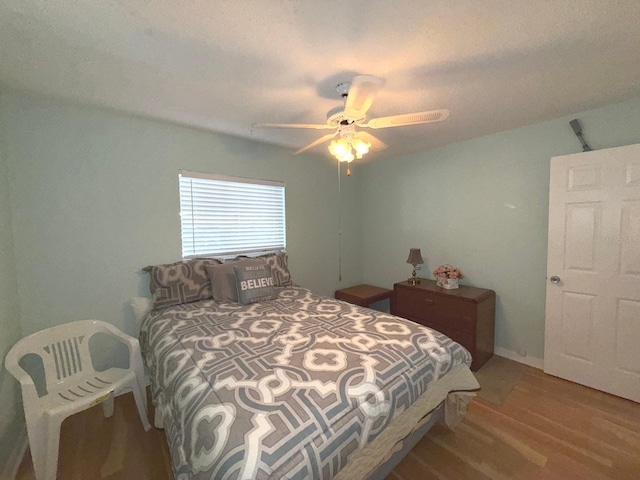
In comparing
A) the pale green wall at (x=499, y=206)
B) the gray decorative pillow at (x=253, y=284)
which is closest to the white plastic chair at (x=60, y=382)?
the gray decorative pillow at (x=253, y=284)

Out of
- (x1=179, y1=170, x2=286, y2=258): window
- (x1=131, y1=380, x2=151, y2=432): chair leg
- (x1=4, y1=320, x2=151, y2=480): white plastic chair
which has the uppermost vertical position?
(x1=179, y1=170, x2=286, y2=258): window

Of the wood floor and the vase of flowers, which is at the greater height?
the vase of flowers

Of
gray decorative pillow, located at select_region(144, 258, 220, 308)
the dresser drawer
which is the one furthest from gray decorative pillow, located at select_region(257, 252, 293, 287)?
the dresser drawer

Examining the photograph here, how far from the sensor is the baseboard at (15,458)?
4.50 feet

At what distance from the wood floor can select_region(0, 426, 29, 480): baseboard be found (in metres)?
0.04

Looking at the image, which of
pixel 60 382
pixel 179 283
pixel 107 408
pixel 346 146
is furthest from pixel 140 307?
pixel 346 146

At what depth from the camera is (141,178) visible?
2.23 m

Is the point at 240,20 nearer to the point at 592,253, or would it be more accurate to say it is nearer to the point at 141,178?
the point at 141,178

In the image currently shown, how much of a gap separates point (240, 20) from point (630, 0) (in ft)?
5.36

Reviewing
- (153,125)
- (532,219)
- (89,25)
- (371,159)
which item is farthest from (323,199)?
(89,25)

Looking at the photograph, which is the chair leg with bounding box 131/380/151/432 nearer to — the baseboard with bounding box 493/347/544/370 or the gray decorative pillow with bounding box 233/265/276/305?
the gray decorative pillow with bounding box 233/265/276/305

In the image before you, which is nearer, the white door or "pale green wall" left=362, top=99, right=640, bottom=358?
the white door

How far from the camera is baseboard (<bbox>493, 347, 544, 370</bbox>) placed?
2.48m

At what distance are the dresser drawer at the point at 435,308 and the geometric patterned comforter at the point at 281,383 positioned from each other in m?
0.91
